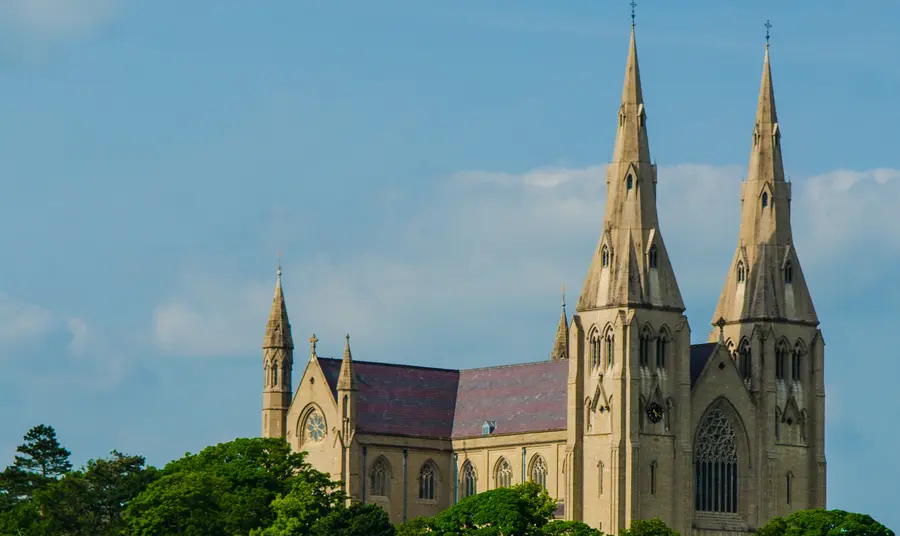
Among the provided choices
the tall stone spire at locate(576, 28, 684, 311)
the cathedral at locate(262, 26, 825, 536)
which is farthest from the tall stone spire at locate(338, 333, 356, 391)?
the tall stone spire at locate(576, 28, 684, 311)

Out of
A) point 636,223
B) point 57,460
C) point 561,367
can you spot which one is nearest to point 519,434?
point 561,367

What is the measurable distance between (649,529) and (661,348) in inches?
610

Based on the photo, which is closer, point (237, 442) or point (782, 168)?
point (237, 442)

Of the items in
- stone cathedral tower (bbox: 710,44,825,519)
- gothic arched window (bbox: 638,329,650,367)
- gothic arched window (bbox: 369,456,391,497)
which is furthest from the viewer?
gothic arched window (bbox: 369,456,391,497)

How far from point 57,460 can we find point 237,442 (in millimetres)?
14137

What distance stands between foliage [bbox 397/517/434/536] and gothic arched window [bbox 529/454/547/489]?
19816 mm

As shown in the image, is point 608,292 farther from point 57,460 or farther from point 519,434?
point 57,460

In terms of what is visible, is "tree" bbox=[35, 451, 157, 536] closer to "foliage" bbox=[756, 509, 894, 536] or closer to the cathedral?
the cathedral

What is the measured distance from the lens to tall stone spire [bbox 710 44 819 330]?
195375 mm

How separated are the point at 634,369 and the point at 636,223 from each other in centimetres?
931

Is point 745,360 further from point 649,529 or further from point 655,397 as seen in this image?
point 649,529

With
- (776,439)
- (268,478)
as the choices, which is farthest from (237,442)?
(776,439)

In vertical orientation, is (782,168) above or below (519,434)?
above

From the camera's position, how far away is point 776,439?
639ft
